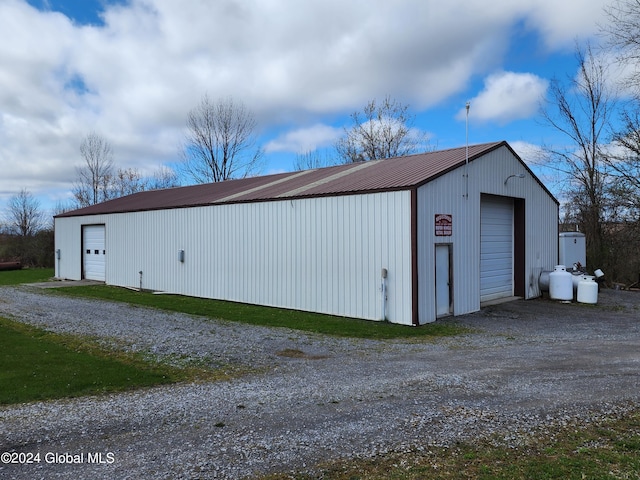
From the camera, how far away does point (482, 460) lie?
3906 millimetres

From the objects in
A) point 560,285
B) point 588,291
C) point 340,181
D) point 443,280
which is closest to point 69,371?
point 443,280

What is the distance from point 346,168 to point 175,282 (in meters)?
7.43

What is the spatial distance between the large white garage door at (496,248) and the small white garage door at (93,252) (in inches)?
612

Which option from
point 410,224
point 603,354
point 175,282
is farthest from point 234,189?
point 603,354

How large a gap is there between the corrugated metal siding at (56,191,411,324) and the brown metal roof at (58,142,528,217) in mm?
276

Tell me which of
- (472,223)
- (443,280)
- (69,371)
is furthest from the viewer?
(472,223)

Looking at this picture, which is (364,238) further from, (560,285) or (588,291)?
(588,291)

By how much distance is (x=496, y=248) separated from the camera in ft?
49.2

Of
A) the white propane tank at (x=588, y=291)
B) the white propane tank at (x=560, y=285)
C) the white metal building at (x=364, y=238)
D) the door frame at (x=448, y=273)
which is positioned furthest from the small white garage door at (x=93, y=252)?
the white propane tank at (x=588, y=291)

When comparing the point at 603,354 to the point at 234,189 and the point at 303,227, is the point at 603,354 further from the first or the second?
the point at 234,189

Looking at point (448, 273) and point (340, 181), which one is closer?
point (448, 273)

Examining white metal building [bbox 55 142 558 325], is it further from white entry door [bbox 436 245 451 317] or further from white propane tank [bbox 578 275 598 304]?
white propane tank [bbox 578 275 598 304]

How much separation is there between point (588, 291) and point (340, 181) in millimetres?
8151

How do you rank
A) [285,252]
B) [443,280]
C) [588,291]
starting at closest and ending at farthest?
[443,280], [285,252], [588,291]
